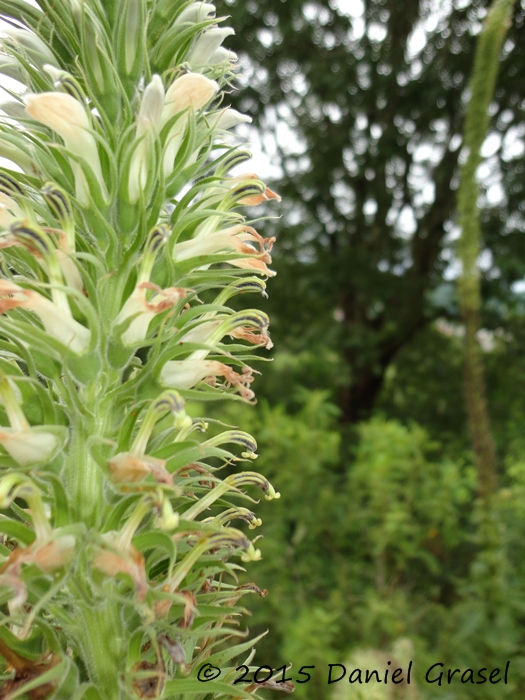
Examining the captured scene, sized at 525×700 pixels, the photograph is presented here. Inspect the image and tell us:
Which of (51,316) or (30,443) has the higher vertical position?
(51,316)

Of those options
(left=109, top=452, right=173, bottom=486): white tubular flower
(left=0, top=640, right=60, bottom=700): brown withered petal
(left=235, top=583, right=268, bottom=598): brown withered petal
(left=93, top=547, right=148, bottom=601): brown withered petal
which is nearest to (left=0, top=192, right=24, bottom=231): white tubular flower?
(left=109, top=452, right=173, bottom=486): white tubular flower

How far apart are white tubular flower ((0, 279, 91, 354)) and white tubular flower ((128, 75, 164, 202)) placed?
0.29 metres

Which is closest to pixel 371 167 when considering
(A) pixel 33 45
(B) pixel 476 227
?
(B) pixel 476 227

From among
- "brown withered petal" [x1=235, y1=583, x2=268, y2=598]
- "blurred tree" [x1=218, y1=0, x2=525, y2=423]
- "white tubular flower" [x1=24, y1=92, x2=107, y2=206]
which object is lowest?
"brown withered petal" [x1=235, y1=583, x2=268, y2=598]

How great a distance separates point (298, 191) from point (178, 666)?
6513 mm

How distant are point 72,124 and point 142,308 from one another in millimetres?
381

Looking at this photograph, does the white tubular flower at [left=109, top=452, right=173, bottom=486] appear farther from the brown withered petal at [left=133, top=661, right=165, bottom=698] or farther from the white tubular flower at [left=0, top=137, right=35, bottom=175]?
the white tubular flower at [left=0, top=137, right=35, bottom=175]

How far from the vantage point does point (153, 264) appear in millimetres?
1171

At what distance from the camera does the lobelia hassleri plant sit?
0.99m

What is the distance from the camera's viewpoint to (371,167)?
7.18m

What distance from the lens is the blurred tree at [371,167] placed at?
21.2ft

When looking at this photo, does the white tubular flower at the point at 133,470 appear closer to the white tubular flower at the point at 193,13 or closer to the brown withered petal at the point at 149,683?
Answer: the brown withered petal at the point at 149,683

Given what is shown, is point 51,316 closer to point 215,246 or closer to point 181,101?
point 215,246

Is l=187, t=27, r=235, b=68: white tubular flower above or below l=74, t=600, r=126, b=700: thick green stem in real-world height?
above
